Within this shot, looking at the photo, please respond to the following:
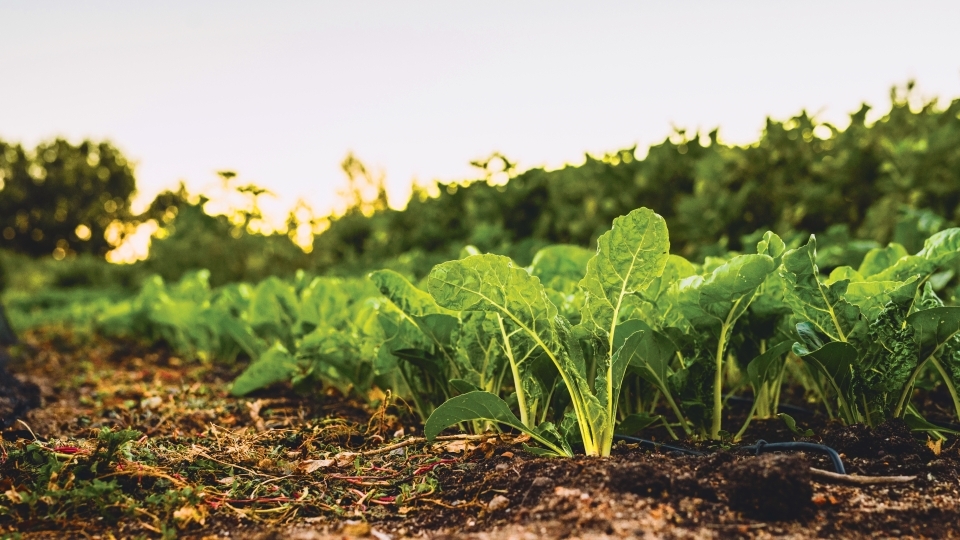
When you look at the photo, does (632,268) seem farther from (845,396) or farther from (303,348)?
(303,348)

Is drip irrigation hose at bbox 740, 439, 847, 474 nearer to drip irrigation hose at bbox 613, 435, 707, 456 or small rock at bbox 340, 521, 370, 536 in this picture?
drip irrigation hose at bbox 613, 435, 707, 456

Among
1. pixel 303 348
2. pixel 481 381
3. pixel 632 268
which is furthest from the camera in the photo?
pixel 303 348

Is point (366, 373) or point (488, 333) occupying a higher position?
point (488, 333)

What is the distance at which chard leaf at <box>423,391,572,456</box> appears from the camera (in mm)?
1790

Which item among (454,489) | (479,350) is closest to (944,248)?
(479,350)

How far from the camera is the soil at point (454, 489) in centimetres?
147

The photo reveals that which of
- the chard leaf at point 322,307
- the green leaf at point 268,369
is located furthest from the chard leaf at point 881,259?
the green leaf at point 268,369

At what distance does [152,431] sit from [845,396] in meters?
2.26

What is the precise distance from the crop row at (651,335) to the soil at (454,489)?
0.13m

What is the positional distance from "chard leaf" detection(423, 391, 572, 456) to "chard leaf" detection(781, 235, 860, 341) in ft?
2.42

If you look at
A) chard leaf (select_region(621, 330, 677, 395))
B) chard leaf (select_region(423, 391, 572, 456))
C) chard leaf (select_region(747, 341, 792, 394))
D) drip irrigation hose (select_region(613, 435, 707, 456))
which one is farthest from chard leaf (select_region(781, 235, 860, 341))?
chard leaf (select_region(423, 391, 572, 456))

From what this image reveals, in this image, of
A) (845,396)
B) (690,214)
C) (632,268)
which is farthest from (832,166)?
(632,268)

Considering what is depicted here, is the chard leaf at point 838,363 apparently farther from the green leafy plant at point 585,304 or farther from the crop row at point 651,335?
the green leafy plant at point 585,304

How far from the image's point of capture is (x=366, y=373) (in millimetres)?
2773
